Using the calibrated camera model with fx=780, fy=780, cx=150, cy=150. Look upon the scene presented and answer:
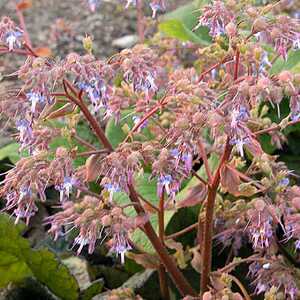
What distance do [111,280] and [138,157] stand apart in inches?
37.7

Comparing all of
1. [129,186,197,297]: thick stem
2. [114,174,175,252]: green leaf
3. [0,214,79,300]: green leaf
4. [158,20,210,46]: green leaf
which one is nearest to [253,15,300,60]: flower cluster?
[129,186,197,297]: thick stem

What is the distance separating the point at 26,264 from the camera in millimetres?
1971

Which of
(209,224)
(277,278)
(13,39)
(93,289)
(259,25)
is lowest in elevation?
(93,289)

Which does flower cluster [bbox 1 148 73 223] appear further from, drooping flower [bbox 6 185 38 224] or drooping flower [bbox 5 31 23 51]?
drooping flower [bbox 5 31 23 51]

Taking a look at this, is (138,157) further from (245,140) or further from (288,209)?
(288,209)

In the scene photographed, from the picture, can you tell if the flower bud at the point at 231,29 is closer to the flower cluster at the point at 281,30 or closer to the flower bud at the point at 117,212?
the flower cluster at the point at 281,30

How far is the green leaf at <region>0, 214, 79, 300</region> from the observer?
1.91 m

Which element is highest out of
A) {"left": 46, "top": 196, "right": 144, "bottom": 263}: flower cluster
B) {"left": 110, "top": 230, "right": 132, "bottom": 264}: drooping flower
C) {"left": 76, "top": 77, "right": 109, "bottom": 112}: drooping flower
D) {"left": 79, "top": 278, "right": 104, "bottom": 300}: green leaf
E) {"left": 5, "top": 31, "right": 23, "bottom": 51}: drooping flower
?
{"left": 5, "top": 31, "right": 23, "bottom": 51}: drooping flower

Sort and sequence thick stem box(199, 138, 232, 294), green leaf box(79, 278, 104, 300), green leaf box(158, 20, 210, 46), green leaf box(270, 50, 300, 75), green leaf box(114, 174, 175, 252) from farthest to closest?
1. green leaf box(158, 20, 210, 46)
2. green leaf box(270, 50, 300, 75)
3. green leaf box(79, 278, 104, 300)
4. green leaf box(114, 174, 175, 252)
5. thick stem box(199, 138, 232, 294)

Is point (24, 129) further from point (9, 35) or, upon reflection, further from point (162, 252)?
point (162, 252)

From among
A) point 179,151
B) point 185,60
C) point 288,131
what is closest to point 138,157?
point 179,151

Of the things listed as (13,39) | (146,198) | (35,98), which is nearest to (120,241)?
(35,98)

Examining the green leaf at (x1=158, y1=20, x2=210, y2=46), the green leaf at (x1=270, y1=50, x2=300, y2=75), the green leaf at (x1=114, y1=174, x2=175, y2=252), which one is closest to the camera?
the green leaf at (x1=114, y1=174, x2=175, y2=252)

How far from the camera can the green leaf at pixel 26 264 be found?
191 cm
